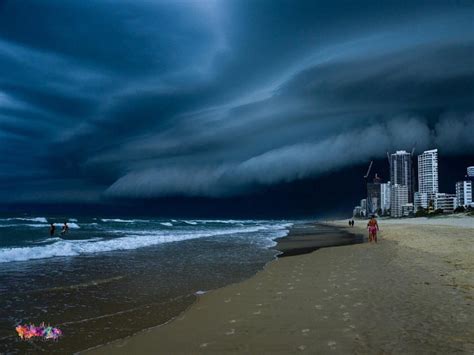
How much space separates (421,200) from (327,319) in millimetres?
195562

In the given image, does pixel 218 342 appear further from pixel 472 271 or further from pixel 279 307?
pixel 472 271

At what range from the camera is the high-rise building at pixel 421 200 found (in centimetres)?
18012

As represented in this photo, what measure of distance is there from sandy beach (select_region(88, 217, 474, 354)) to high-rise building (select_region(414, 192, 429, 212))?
18546 centimetres

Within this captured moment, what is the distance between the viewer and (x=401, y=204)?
195500 mm

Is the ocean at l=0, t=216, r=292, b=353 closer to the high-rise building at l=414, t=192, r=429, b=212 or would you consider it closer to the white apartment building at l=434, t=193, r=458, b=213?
the white apartment building at l=434, t=193, r=458, b=213

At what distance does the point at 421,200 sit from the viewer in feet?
600

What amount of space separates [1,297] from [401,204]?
675 feet

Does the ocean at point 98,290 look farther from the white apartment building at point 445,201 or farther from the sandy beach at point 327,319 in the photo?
the white apartment building at point 445,201

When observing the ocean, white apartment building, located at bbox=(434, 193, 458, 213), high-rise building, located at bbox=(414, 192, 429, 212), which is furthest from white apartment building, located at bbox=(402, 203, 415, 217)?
the ocean

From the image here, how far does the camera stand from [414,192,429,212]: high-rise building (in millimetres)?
180125

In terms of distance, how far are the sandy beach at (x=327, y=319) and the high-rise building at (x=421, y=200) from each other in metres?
185

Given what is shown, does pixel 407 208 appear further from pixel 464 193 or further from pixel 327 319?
pixel 327 319

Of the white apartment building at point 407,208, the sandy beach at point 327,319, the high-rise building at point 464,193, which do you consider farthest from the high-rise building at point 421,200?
the sandy beach at point 327,319

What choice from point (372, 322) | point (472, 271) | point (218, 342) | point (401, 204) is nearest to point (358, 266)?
point (472, 271)
